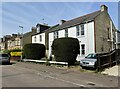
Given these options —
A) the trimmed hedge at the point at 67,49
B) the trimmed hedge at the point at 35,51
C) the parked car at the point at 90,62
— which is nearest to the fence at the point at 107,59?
the parked car at the point at 90,62

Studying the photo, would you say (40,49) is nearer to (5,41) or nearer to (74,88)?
(74,88)

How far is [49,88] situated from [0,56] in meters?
17.8

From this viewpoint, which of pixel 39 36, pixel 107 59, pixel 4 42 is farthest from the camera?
pixel 4 42

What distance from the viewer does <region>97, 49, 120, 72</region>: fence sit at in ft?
54.9

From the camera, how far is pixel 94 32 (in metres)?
26.6

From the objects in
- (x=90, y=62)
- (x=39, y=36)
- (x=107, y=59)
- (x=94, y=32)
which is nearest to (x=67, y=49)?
(x=90, y=62)

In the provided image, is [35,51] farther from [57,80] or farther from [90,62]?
[57,80]

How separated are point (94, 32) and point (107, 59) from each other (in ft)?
28.6

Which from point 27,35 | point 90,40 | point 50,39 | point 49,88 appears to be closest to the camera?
point 49,88

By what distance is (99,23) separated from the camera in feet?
92.4

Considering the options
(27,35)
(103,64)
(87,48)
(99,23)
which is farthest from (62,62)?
(27,35)

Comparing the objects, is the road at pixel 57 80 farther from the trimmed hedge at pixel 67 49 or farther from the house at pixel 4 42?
the house at pixel 4 42

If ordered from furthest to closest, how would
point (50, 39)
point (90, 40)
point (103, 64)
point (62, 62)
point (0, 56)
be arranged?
point (50, 39) → point (90, 40) → point (0, 56) → point (62, 62) → point (103, 64)

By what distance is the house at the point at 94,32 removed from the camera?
26922 mm
